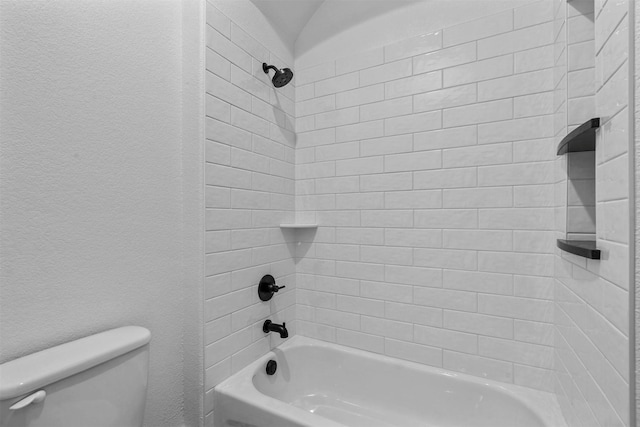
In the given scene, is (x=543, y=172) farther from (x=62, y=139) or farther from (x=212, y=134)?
(x=62, y=139)

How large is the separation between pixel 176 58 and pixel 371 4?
1086 mm

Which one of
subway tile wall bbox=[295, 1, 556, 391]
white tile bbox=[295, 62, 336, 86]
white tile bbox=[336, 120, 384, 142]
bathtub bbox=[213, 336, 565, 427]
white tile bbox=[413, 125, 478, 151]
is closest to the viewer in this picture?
bathtub bbox=[213, 336, 565, 427]

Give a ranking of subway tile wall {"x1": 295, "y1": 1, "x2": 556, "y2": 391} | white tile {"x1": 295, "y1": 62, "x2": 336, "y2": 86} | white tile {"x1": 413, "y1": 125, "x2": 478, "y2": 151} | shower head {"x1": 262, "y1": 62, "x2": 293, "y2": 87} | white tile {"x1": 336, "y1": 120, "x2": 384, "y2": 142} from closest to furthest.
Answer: subway tile wall {"x1": 295, "y1": 1, "x2": 556, "y2": 391}
white tile {"x1": 413, "y1": 125, "x2": 478, "y2": 151}
shower head {"x1": 262, "y1": 62, "x2": 293, "y2": 87}
white tile {"x1": 336, "y1": 120, "x2": 384, "y2": 142}
white tile {"x1": 295, "y1": 62, "x2": 336, "y2": 86}

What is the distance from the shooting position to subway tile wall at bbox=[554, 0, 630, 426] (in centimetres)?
62

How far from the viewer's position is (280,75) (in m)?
1.51

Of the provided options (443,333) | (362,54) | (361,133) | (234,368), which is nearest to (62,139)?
(234,368)

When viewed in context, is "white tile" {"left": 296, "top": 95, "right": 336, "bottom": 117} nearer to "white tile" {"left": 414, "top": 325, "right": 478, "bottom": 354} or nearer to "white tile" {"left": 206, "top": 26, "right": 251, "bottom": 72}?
"white tile" {"left": 206, "top": 26, "right": 251, "bottom": 72}

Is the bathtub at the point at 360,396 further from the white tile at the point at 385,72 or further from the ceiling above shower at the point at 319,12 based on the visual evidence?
the ceiling above shower at the point at 319,12

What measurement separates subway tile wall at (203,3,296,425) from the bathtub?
12 centimetres

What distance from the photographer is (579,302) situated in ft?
3.05

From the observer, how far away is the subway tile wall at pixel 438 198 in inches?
50.7

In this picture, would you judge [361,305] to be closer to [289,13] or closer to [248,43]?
[248,43]

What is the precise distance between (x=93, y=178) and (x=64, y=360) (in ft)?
1.79

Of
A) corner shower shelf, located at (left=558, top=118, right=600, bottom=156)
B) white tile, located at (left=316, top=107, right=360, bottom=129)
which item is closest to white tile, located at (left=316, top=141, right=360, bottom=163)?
white tile, located at (left=316, top=107, right=360, bottom=129)
